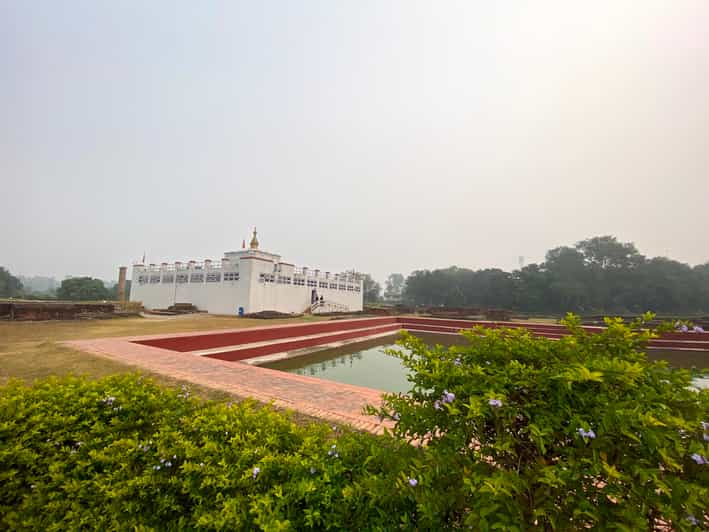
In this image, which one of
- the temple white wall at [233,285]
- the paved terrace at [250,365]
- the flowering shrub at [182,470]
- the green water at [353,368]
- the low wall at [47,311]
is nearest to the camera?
the flowering shrub at [182,470]

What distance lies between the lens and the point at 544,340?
1.36 metres

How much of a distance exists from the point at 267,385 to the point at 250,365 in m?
1.93

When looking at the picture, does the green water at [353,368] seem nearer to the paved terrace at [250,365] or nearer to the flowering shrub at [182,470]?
the paved terrace at [250,365]

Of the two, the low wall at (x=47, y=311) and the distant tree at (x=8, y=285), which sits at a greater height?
the distant tree at (x=8, y=285)

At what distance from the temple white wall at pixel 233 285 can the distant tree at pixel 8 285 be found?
34.2m

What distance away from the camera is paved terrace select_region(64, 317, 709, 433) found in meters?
3.53

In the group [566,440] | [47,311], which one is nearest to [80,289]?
[47,311]

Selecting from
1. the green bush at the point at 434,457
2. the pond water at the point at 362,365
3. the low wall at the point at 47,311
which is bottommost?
the pond water at the point at 362,365

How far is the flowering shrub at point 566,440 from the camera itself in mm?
844

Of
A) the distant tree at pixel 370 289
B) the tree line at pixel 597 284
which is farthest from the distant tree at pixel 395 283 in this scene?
the tree line at pixel 597 284

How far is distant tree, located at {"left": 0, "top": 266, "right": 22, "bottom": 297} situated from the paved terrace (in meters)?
53.2

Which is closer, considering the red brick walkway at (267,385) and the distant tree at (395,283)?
the red brick walkway at (267,385)

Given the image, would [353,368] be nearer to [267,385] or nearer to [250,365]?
[250,365]

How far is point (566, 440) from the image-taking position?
3.40 ft
